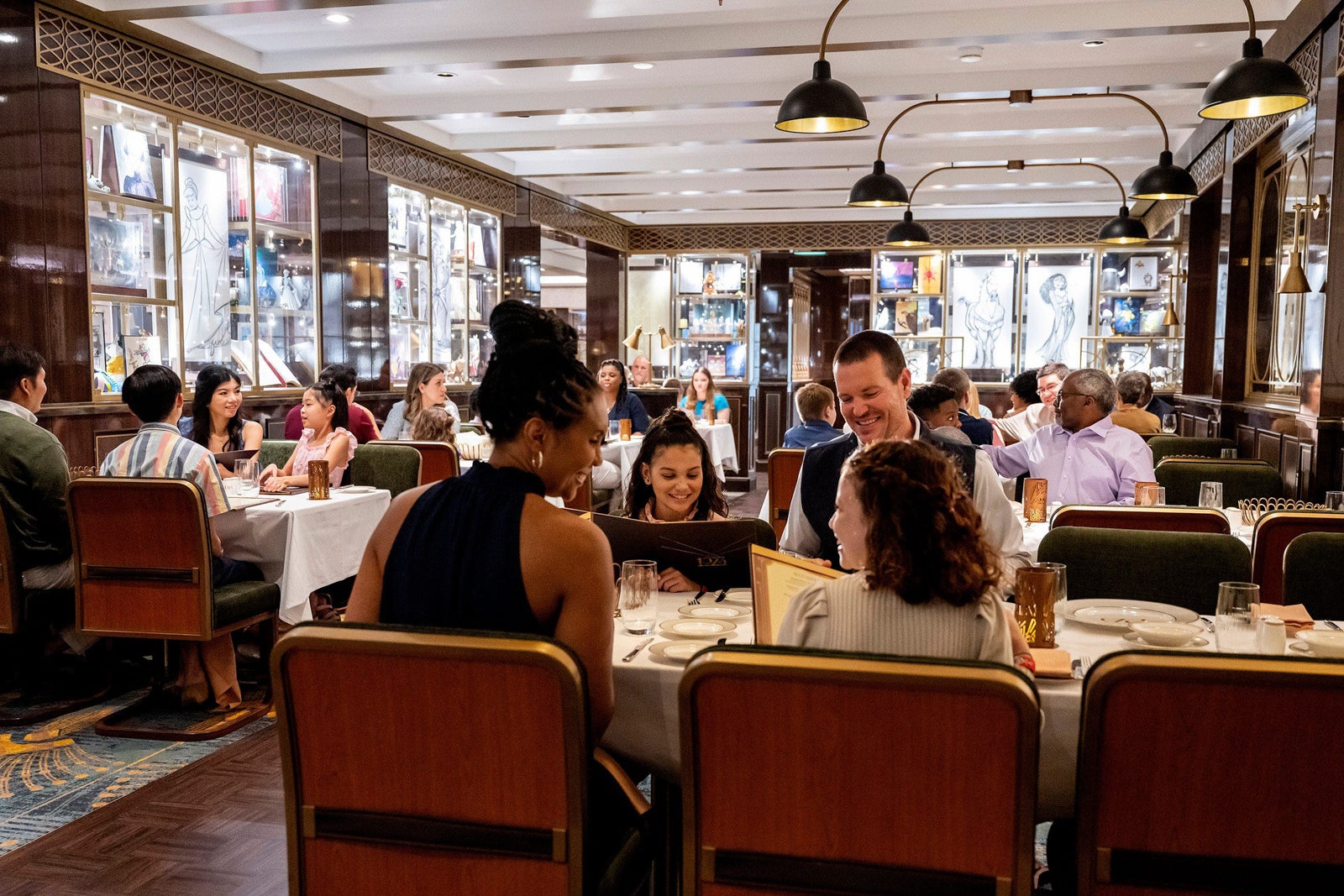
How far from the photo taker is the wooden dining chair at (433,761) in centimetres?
160

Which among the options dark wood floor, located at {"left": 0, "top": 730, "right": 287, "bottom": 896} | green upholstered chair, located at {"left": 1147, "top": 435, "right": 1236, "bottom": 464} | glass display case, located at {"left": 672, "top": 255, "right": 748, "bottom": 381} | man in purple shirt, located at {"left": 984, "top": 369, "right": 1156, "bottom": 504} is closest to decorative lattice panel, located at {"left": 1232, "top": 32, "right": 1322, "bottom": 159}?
green upholstered chair, located at {"left": 1147, "top": 435, "right": 1236, "bottom": 464}

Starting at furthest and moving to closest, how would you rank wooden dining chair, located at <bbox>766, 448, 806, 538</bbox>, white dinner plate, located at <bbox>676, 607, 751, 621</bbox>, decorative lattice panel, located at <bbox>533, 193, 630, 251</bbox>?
1. decorative lattice panel, located at <bbox>533, 193, 630, 251</bbox>
2. wooden dining chair, located at <bbox>766, 448, 806, 538</bbox>
3. white dinner plate, located at <bbox>676, 607, 751, 621</bbox>

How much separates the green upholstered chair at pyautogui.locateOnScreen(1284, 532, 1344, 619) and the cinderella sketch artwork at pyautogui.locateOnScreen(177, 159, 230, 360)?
6256 millimetres

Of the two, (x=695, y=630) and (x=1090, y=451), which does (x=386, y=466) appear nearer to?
(x=1090, y=451)

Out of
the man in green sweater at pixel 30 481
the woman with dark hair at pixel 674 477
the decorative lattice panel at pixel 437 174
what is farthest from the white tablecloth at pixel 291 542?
the decorative lattice panel at pixel 437 174

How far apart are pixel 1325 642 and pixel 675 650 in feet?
4.57

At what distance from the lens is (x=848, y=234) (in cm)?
1370

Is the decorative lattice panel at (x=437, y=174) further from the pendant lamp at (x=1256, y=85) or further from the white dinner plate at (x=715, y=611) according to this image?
the white dinner plate at (x=715, y=611)

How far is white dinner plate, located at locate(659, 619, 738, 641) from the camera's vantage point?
2266 mm

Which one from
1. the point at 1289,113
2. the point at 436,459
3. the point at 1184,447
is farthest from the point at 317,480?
the point at 1289,113

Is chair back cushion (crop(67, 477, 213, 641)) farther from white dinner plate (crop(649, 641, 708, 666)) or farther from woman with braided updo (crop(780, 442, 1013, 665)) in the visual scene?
woman with braided updo (crop(780, 442, 1013, 665))

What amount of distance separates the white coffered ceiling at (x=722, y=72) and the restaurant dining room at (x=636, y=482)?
0.15 ft

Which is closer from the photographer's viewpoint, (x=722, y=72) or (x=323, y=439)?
(x=323, y=439)

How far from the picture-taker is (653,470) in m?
3.38
